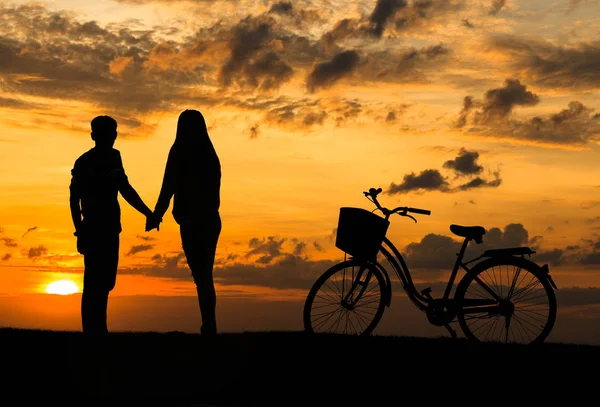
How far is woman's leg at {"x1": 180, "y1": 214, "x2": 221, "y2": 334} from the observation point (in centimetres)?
1132

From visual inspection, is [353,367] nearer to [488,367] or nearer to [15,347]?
[488,367]

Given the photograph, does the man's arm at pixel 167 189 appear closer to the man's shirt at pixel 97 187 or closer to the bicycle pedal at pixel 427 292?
the man's shirt at pixel 97 187

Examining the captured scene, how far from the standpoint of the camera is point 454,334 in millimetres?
11328

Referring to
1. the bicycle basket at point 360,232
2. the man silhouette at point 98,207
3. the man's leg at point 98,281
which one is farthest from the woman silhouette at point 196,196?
the bicycle basket at point 360,232

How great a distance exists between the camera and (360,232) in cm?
1103

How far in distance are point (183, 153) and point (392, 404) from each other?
185 inches

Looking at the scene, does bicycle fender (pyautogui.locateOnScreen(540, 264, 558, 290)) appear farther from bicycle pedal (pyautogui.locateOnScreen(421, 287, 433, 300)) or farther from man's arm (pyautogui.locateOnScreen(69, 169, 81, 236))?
man's arm (pyautogui.locateOnScreen(69, 169, 81, 236))

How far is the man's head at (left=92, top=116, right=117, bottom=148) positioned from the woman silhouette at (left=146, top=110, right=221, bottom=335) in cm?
80

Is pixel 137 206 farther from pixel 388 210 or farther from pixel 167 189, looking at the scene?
pixel 388 210

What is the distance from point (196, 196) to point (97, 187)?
1256mm

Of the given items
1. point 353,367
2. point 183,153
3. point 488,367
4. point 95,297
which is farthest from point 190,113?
point 488,367

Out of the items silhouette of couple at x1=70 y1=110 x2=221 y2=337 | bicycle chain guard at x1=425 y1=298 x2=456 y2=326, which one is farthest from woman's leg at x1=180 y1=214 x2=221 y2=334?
bicycle chain guard at x1=425 y1=298 x2=456 y2=326

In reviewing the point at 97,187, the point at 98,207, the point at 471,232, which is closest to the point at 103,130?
the point at 97,187

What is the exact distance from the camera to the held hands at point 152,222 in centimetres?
1155
